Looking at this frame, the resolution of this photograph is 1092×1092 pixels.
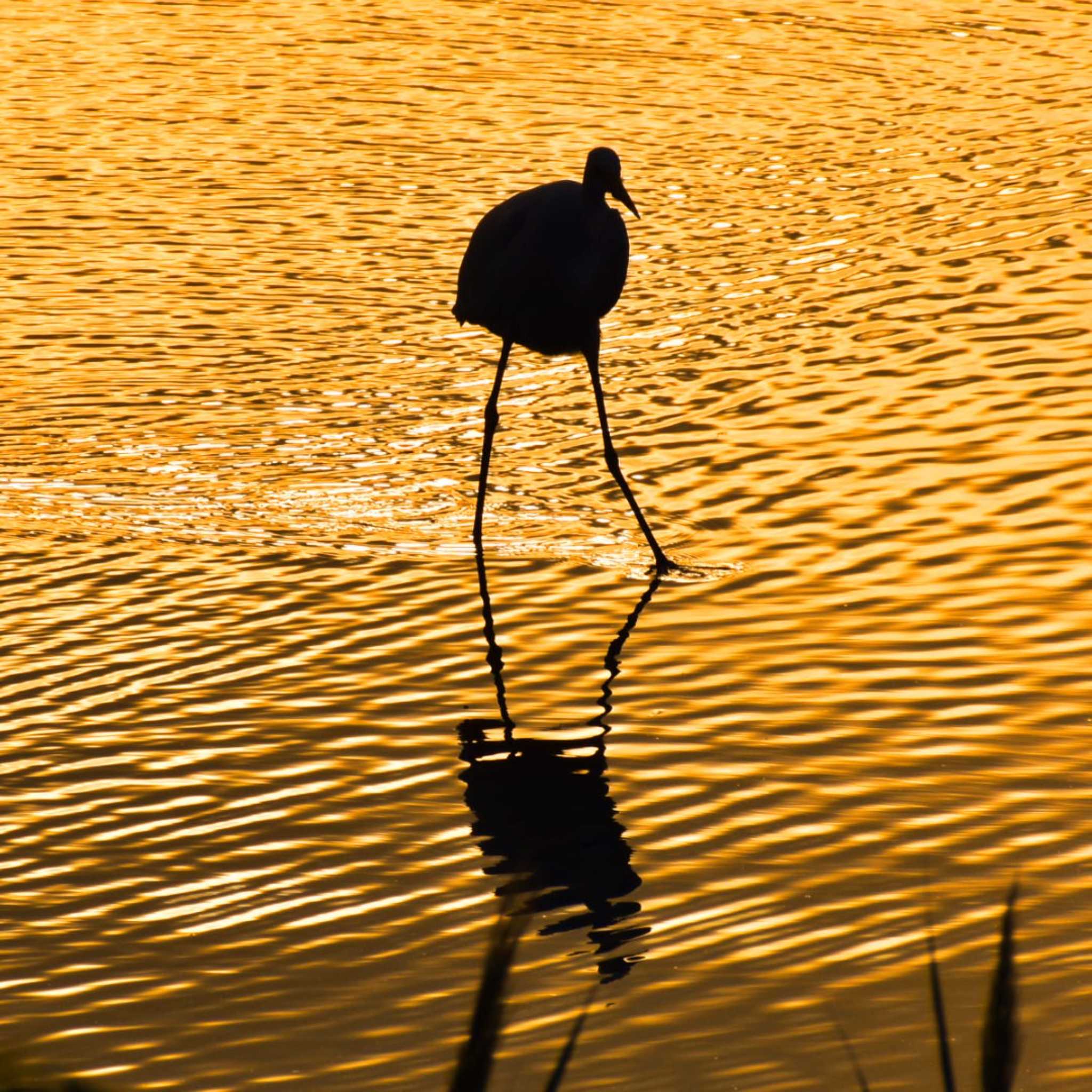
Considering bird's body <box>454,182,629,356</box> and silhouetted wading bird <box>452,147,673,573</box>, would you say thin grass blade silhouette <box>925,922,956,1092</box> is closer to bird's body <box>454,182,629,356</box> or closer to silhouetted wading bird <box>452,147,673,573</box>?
silhouetted wading bird <box>452,147,673,573</box>

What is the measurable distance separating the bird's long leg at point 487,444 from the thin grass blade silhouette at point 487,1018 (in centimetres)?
813

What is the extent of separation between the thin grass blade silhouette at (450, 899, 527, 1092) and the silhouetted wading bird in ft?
25.7

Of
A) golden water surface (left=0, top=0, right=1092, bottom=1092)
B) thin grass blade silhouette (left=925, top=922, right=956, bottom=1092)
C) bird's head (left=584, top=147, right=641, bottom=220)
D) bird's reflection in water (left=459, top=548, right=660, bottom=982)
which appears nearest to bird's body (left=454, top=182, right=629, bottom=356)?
bird's head (left=584, top=147, right=641, bottom=220)

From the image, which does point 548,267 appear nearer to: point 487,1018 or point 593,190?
point 593,190

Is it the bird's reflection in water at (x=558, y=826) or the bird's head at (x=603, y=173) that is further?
the bird's head at (x=603, y=173)

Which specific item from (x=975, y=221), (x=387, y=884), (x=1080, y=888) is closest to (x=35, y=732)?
(x=387, y=884)

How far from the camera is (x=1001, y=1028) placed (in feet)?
4.31

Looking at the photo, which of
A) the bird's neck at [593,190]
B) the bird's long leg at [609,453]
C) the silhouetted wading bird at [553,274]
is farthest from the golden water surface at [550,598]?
the bird's neck at [593,190]

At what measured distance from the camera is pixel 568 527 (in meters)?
9.80

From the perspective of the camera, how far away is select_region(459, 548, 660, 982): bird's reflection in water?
589 centimetres

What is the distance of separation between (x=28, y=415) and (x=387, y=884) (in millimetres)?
5974

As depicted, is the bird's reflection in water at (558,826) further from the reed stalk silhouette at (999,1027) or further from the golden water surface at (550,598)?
the reed stalk silhouette at (999,1027)

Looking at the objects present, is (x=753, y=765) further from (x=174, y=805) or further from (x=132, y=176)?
(x=132, y=176)

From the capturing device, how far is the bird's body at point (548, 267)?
920 centimetres
